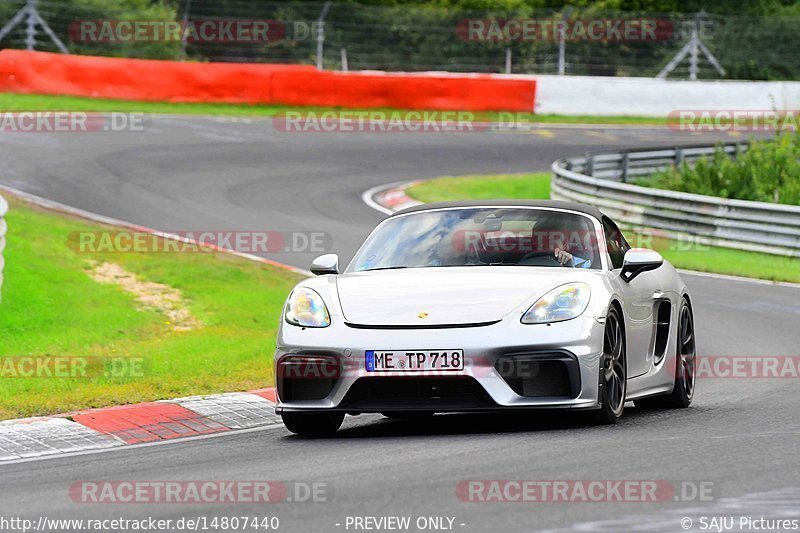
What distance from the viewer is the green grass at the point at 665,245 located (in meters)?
19.4

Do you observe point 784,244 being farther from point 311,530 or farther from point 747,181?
point 311,530

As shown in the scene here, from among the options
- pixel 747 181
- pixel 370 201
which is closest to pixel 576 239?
pixel 370 201

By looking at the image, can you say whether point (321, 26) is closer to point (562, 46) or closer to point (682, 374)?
point (562, 46)

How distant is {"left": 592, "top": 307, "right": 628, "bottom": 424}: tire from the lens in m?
8.01

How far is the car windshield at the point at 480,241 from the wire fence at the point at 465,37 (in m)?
26.9

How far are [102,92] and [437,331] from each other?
27069mm

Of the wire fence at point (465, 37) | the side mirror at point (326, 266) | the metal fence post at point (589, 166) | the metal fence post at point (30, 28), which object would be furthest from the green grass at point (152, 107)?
the side mirror at point (326, 266)

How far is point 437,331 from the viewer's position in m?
7.77

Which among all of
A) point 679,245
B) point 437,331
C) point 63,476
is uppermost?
point 437,331

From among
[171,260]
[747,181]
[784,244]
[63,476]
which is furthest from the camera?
[747,181]

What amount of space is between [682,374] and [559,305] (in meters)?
1.92

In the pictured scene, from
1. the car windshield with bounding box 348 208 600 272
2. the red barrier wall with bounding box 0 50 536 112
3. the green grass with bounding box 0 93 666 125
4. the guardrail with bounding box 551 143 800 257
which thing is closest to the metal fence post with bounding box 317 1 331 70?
the red barrier wall with bounding box 0 50 536 112

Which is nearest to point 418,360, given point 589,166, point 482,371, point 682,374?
point 482,371

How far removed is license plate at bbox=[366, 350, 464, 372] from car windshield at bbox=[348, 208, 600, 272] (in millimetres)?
1149
